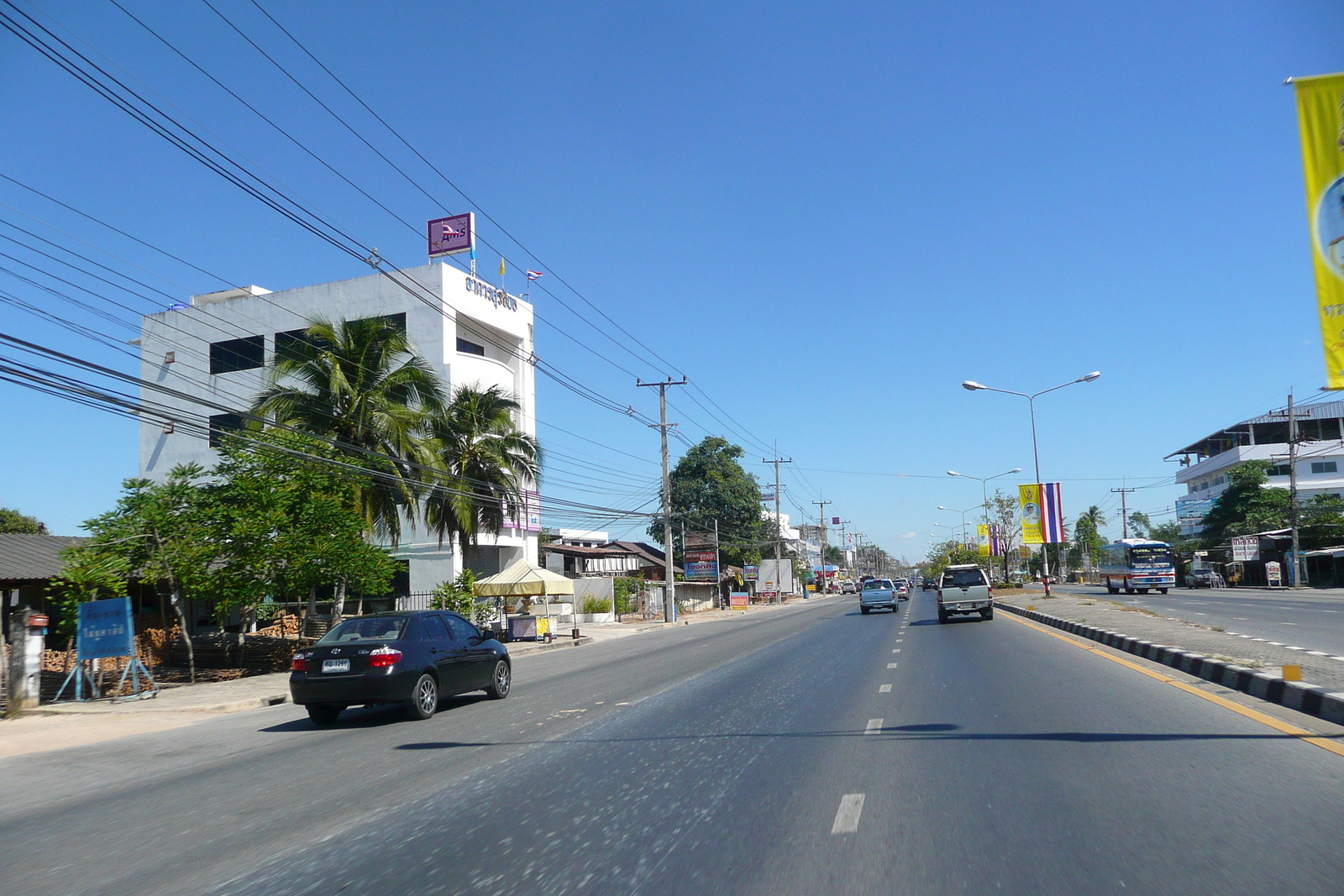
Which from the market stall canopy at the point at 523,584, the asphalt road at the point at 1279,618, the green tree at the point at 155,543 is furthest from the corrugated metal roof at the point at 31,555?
the asphalt road at the point at 1279,618

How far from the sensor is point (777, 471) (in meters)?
90.9

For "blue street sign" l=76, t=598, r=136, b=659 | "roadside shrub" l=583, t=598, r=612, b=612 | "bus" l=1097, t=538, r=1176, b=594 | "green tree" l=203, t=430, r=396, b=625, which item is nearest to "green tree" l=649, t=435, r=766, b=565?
"roadside shrub" l=583, t=598, r=612, b=612

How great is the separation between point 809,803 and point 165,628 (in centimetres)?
2506

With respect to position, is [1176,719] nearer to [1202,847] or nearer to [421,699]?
[1202,847]

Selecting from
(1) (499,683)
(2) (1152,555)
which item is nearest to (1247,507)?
(2) (1152,555)

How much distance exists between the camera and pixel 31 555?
2812 centimetres

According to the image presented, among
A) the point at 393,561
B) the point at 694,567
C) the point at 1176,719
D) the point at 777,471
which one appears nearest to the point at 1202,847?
the point at 1176,719

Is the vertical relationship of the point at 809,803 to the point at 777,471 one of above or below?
below

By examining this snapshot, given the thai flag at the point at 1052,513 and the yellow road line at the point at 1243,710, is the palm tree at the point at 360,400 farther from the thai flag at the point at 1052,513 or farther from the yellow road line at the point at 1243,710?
the thai flag at the point at 1052,513

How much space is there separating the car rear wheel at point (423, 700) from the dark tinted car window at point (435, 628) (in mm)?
648

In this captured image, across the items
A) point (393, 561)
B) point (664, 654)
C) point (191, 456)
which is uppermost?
point (191, 456)

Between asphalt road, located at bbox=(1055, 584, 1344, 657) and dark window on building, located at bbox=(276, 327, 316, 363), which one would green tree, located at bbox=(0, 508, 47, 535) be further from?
asphalt road, located at bbox=(1055, 584, 1344, 657)

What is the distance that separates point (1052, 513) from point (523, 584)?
83.6ft

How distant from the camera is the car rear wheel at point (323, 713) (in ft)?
40.7
